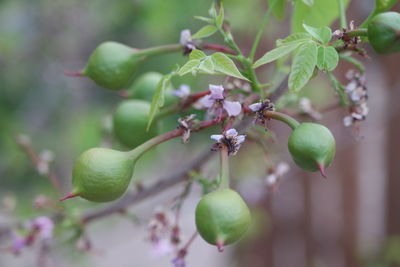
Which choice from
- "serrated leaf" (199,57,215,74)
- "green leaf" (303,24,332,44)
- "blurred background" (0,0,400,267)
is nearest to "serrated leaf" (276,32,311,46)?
"green leaf" (303,24,332,44)

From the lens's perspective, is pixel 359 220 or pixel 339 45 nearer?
pixel 339 45

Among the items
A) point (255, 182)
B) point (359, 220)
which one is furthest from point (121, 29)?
point (359, 220)

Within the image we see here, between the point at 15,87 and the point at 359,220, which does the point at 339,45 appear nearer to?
the point at 15,87

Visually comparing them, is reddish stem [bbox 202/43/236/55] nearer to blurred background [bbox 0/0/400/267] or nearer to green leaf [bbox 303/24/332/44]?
green leaf [bbox 303/24/332/44]

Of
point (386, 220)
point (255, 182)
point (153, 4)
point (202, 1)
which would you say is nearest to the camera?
point (153, 4)

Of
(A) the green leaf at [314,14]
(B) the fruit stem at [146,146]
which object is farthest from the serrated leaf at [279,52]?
(A) the green leaf at [314,14]

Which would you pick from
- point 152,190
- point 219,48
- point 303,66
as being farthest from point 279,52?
point 152,190

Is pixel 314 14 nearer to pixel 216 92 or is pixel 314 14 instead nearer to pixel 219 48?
pixel 219 48
